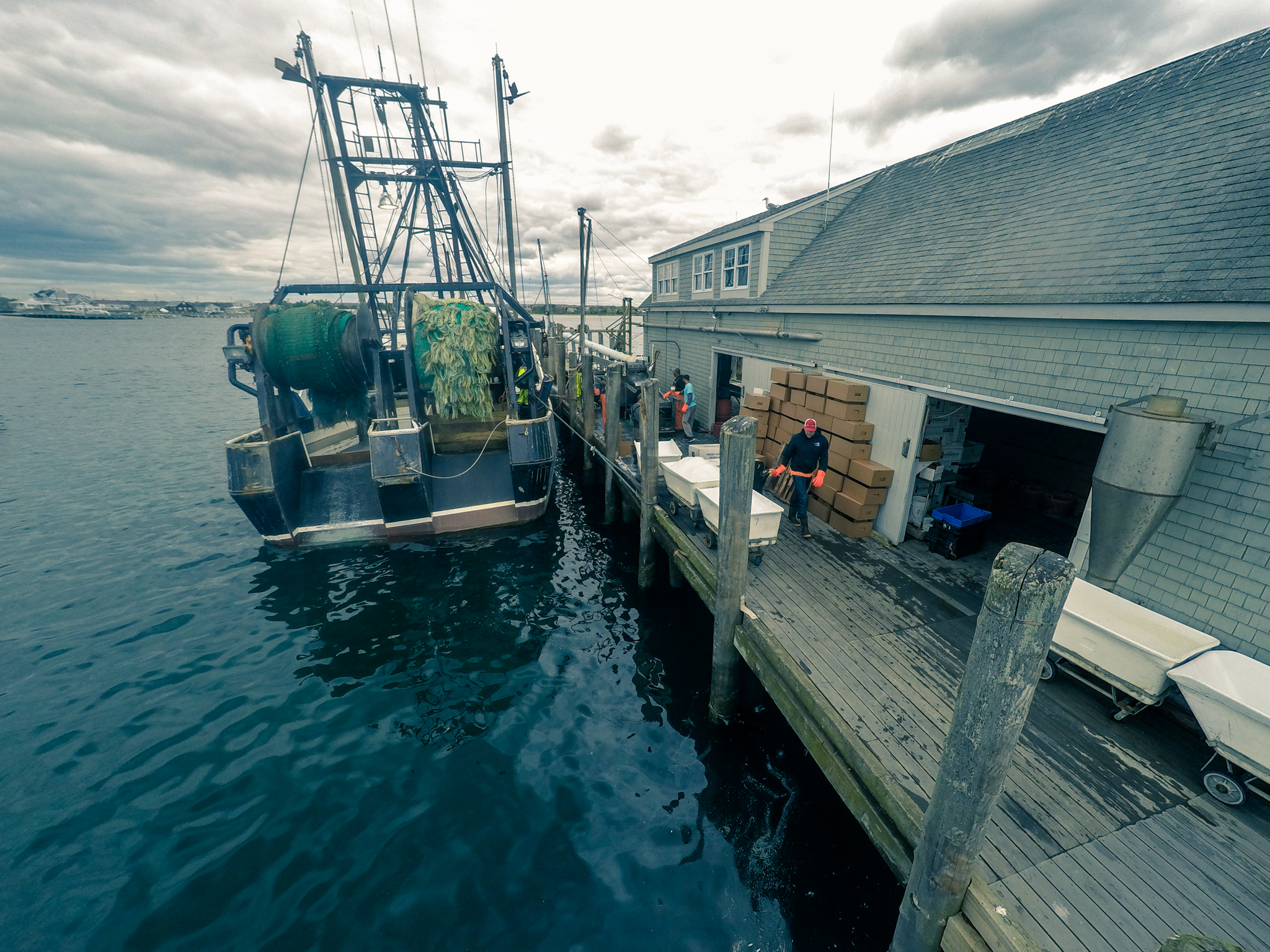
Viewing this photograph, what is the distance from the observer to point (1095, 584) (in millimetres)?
5137

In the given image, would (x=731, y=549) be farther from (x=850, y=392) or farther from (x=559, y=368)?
(x=559, y=368)

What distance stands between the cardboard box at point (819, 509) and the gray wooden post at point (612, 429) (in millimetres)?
4491

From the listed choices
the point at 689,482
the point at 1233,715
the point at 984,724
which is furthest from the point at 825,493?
the point at 984,724

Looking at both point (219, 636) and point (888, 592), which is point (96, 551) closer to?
point (219, 636)

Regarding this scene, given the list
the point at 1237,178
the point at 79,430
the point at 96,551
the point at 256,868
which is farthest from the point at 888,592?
the point at 79,430

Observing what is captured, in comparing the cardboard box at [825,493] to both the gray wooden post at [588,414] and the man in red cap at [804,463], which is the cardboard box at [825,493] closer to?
the man in red cap at [804,463]

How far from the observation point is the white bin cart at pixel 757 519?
6934 millimetres

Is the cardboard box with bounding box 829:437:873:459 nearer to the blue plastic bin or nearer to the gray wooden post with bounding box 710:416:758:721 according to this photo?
the blue plastic bin

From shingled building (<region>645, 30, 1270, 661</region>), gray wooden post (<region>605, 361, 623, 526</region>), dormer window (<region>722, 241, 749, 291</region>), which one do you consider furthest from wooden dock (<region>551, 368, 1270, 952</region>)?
dormer window (<region>722, 241, 749, 291</region>)

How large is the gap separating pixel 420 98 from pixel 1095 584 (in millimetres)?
17353

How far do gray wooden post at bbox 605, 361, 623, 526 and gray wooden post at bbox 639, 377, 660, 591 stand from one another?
6.20ft

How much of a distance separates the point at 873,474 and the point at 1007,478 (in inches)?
191

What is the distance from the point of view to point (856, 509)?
802cm

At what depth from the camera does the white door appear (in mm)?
7398
